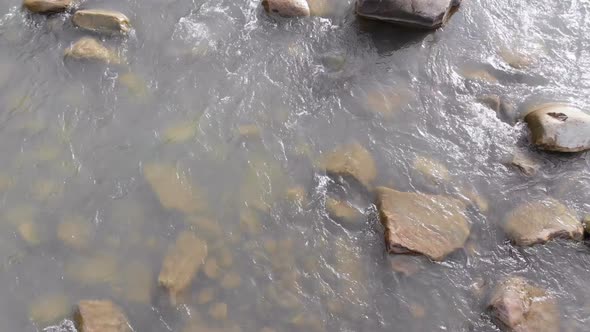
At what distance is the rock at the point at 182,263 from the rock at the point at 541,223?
313 centimetres

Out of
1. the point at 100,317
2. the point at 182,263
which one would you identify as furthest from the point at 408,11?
the point at 100,317

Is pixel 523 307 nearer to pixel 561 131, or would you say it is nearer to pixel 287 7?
pixel 561 131

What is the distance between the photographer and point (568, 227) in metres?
5.68

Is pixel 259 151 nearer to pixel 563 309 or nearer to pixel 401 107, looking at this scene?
pixel 401 107

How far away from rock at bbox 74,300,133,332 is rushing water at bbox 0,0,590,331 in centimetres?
9

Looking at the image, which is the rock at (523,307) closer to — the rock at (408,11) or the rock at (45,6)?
the rock at (408,11)

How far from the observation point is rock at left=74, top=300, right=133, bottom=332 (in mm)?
4816

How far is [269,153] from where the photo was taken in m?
6.09

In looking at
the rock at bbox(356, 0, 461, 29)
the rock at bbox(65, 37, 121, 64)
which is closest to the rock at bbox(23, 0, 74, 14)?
the rock at bbox(65, 37, 121, 64)

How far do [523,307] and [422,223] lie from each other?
1.20 m

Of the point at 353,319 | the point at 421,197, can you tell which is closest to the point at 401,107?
the point at 421,197

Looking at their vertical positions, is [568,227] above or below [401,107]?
below

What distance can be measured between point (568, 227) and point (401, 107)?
222 centimetres

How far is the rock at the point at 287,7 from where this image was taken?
7.20 metres
